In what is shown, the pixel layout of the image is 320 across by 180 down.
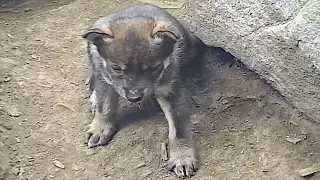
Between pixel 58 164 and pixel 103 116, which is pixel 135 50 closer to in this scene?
pixel 103 116

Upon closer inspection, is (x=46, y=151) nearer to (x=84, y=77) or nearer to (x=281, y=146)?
(x=84, y=77)

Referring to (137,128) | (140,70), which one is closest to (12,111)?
(137,128)

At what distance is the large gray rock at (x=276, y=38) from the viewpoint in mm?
4352

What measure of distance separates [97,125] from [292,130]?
146 cm

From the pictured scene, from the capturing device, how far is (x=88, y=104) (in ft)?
17.9

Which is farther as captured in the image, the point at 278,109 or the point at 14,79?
the point at 14,79

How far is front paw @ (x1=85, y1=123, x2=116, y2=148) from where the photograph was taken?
504cm

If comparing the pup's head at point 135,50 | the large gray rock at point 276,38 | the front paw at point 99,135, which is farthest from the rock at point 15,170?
the large gray rock at point 276,38

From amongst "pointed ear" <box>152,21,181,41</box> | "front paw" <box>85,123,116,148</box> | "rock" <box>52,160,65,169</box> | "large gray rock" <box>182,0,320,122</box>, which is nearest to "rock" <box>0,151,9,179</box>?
"rock" <box>52,160,65,169</box>

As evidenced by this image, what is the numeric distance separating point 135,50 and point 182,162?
2.91 ft

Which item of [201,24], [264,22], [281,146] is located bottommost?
[281,146]

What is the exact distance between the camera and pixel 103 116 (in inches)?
204

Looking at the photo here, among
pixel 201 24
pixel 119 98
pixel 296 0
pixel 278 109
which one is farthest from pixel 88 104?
pixel 296 0

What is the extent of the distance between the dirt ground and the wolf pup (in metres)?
0.13
